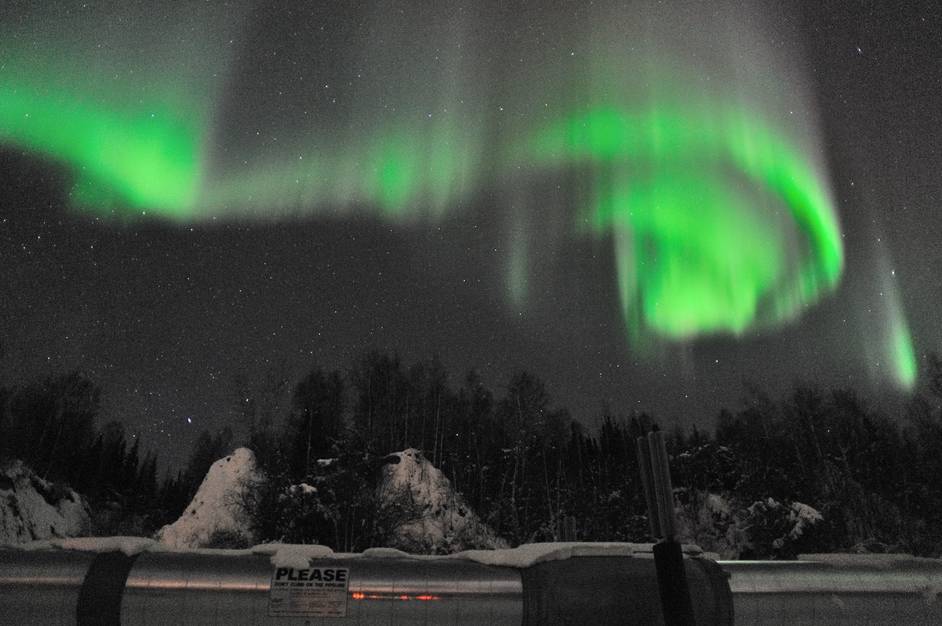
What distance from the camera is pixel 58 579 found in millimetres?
9547

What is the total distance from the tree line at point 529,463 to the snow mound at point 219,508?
1.47 metres

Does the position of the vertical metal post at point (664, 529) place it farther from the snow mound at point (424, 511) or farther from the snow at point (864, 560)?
the snow mound at point (424, 511)

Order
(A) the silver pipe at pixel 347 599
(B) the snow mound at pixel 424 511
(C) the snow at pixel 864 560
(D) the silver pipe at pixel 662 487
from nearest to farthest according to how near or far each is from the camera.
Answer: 1. (D) the silver pipe at pixel 662 487
2. (A) the silver pipe at pixel 347 599
3. (C) the snow at pixel 864 560
4. (B) the snow mound at pixel 424 511

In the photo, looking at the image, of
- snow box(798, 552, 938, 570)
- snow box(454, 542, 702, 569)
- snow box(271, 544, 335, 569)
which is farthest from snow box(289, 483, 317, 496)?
snow box(798, 552, 938, 570)

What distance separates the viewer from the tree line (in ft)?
154

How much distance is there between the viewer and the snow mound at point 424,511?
43750mm

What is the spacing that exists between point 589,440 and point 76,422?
45000 mm

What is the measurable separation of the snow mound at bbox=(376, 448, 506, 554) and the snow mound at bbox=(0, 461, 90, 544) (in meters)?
23.5

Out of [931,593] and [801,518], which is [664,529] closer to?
[931,593]

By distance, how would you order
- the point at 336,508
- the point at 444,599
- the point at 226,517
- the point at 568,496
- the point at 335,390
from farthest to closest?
the point at 335,390
the point at 568,496
the point at 226,517
the point at 336,508
the point at 444,599

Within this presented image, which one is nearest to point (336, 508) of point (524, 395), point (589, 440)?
point (524, 395)

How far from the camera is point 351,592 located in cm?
961

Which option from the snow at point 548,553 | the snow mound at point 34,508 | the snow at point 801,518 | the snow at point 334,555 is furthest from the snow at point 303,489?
the snow at point 548,553

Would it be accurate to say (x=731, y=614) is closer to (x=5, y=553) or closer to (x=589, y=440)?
(x=5, y=553)
